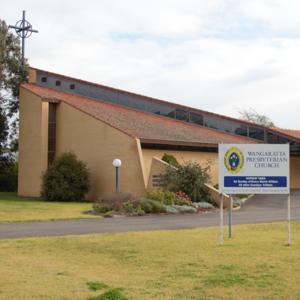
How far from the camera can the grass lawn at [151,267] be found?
25.4 feet

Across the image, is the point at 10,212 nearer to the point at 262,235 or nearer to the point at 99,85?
the point at 262,235

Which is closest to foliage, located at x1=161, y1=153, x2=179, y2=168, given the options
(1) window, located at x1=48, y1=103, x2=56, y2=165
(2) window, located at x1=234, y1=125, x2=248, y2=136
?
(1) window, located at x1=48, y1=103, x2=56, y2=165

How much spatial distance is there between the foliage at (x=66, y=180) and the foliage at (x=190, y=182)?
545cm

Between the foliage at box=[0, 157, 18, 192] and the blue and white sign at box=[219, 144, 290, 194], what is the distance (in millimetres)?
32893

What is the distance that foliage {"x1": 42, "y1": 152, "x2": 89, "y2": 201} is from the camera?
3072 cm

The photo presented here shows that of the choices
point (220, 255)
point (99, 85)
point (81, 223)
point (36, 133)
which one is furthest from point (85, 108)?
point (220, 255)

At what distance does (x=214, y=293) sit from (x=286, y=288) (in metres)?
1.07

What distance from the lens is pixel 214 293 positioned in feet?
25.4

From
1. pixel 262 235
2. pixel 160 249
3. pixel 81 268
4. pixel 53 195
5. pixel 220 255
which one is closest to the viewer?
pixel 81 268

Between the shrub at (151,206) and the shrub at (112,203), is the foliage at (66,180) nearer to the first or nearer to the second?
the shrub at (112,203)

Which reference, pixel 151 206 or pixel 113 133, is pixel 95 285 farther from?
pixel 113 133

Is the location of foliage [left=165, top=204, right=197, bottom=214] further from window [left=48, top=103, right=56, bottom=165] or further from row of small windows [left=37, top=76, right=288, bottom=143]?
row of small windows [left=37, top=76, right=288, bottom=143]

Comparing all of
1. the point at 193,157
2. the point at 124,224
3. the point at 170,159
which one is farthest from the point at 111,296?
the point at 193,157

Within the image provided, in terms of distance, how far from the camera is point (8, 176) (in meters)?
44.5
